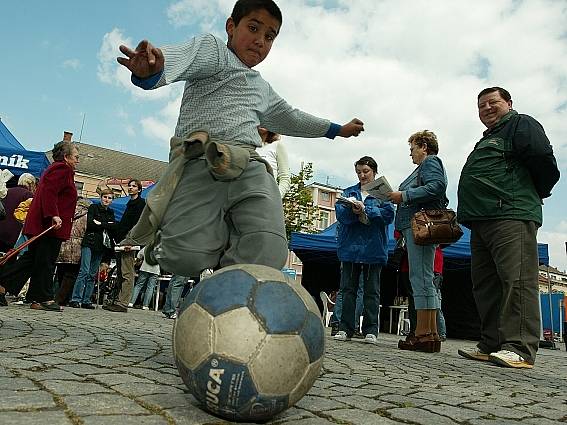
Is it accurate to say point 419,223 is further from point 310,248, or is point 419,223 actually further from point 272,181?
point 310,248

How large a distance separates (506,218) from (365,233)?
1.99 meters

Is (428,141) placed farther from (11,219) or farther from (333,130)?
(11,219)

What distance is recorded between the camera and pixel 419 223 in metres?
5.38

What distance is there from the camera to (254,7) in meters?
3.12

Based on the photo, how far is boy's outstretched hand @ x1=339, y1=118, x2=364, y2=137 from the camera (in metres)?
3.93

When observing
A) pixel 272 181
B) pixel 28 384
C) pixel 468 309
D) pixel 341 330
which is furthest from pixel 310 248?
pixel 28 384

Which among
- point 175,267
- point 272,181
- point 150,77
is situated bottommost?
point 175,267

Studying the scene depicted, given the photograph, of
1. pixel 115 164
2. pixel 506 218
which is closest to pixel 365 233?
pixel 506 218

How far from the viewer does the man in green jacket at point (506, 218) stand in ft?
14.7

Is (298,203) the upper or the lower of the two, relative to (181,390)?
upper

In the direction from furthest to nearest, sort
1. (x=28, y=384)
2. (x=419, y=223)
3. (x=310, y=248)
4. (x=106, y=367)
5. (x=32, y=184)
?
(x=310, y=248), (x=32, y=184), (x=419, y=223), (x=106, y=367), (x=28, y=384)

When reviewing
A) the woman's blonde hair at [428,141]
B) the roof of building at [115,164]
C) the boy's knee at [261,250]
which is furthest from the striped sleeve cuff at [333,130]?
the roof of building at [115,164]

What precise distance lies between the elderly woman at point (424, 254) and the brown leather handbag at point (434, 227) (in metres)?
0.24

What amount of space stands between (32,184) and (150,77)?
749cm
